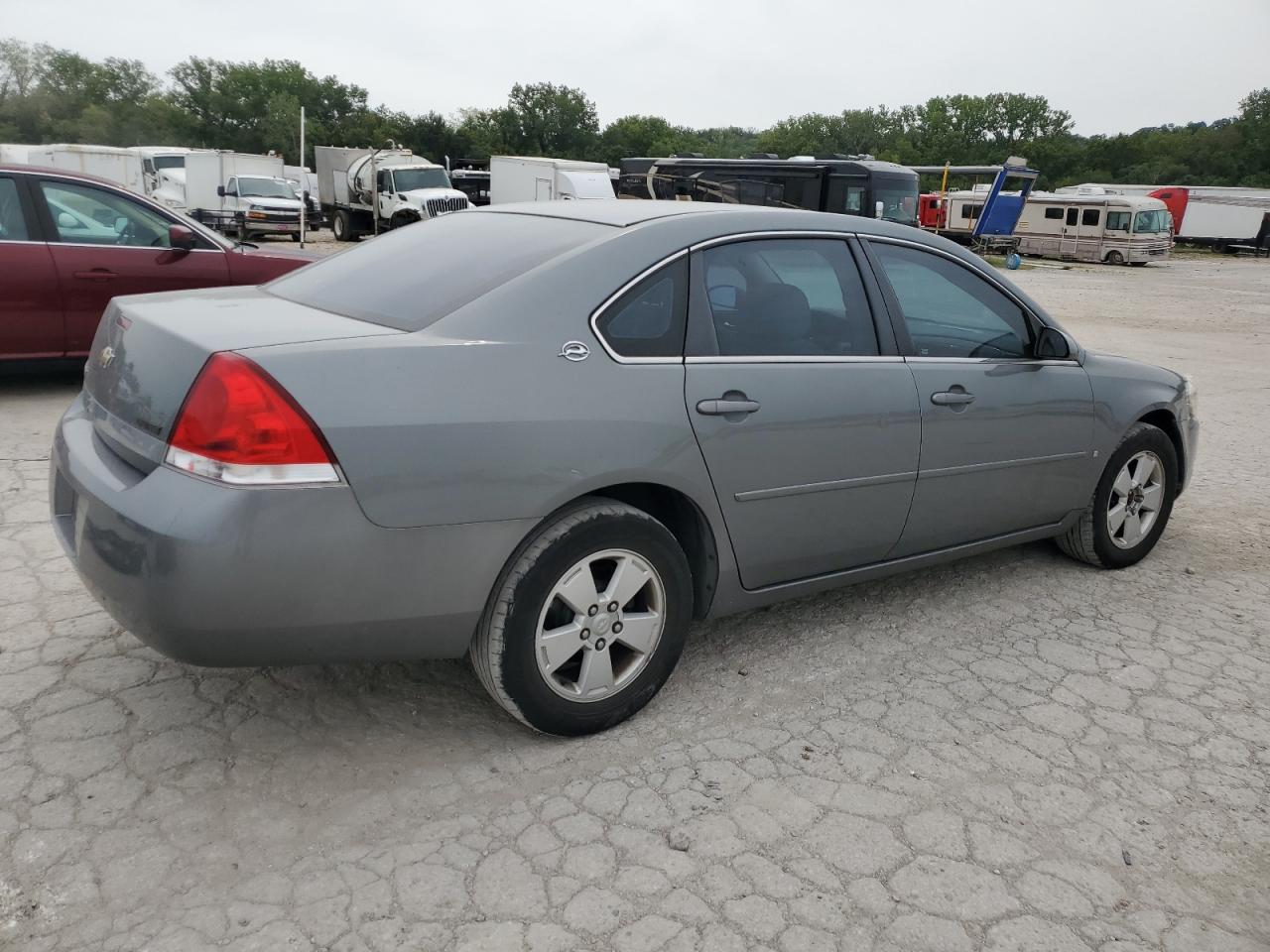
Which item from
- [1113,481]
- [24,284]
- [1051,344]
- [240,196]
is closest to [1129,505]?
[1113,481]

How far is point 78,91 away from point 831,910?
109559 millimetres

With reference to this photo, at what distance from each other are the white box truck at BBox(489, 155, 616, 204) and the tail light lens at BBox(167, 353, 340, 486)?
23.9 metres

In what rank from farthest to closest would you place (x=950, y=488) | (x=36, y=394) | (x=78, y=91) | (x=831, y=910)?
(x=78, y=91), (x=36, y=394), (x=950, y=488), (x=831, y=910)

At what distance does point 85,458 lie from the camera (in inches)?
110

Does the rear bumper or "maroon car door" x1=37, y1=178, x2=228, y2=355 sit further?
"maroon car door" x1=37, y1=178, x2=228, y2=355

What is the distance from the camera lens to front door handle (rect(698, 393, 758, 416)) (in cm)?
301

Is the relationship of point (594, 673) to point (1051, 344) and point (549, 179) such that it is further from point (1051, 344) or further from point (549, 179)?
point (549, 179)

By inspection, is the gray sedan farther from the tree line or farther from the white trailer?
the tree line

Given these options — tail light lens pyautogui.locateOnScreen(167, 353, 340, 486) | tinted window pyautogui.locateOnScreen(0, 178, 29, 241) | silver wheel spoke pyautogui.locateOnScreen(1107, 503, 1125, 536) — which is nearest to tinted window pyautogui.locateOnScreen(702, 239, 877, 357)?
tail light lens pyautogui.locateOnScreen(167, 353, 340, 486)

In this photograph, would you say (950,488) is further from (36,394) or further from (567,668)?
(36,394)

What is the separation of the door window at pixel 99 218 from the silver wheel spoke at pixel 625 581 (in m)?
5.76

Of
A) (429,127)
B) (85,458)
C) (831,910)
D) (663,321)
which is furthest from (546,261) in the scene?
(429,127)

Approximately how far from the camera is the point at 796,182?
24.9 m

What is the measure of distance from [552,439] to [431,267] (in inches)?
33.7
